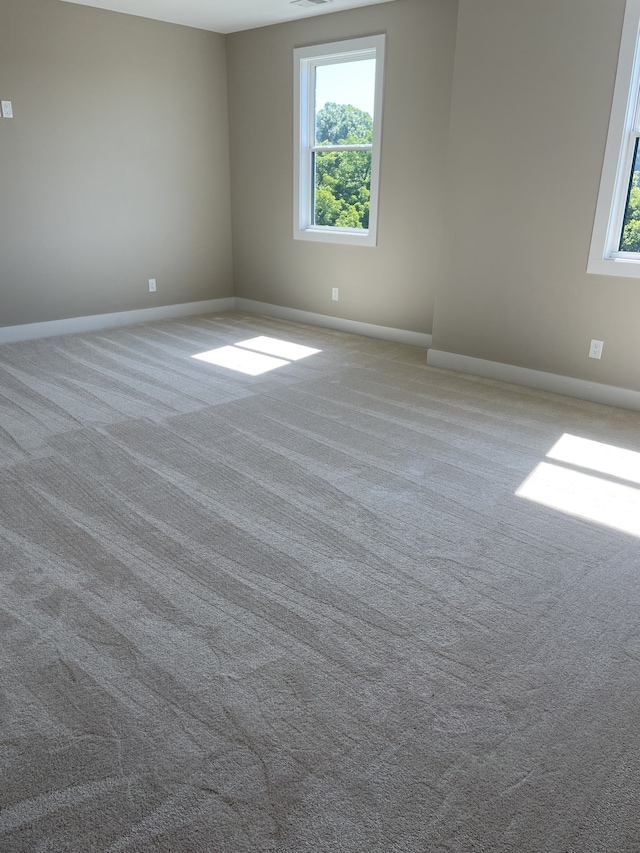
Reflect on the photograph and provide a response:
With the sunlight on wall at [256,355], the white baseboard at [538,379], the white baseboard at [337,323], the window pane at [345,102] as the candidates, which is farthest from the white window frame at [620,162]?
the sunlight on wall at [256,355]

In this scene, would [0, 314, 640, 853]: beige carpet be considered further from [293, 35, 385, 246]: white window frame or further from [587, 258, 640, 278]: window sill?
[293, 35, 385, 246]: white window frame

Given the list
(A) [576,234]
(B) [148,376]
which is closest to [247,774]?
(B) [148,376]

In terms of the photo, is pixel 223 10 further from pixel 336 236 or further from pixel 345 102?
pixel 336 236

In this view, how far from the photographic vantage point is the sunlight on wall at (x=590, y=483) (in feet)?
9.64

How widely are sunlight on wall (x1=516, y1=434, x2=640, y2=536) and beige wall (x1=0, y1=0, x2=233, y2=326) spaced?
4.32 m

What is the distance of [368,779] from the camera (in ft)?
5.26

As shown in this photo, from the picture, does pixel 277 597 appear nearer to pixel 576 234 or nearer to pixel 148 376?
pixel 148 376

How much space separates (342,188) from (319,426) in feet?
9.63

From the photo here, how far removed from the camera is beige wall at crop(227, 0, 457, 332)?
5000mm

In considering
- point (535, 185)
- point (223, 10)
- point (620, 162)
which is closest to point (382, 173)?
point (535, 185)

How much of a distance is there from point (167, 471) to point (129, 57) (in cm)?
430

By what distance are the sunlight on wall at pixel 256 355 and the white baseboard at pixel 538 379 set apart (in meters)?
1.11

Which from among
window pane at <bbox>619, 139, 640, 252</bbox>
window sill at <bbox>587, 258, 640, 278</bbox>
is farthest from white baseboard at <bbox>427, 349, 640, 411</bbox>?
window pane at <bbox>619, 139, 640, 252</bbox>

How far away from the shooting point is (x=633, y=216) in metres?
4.04
